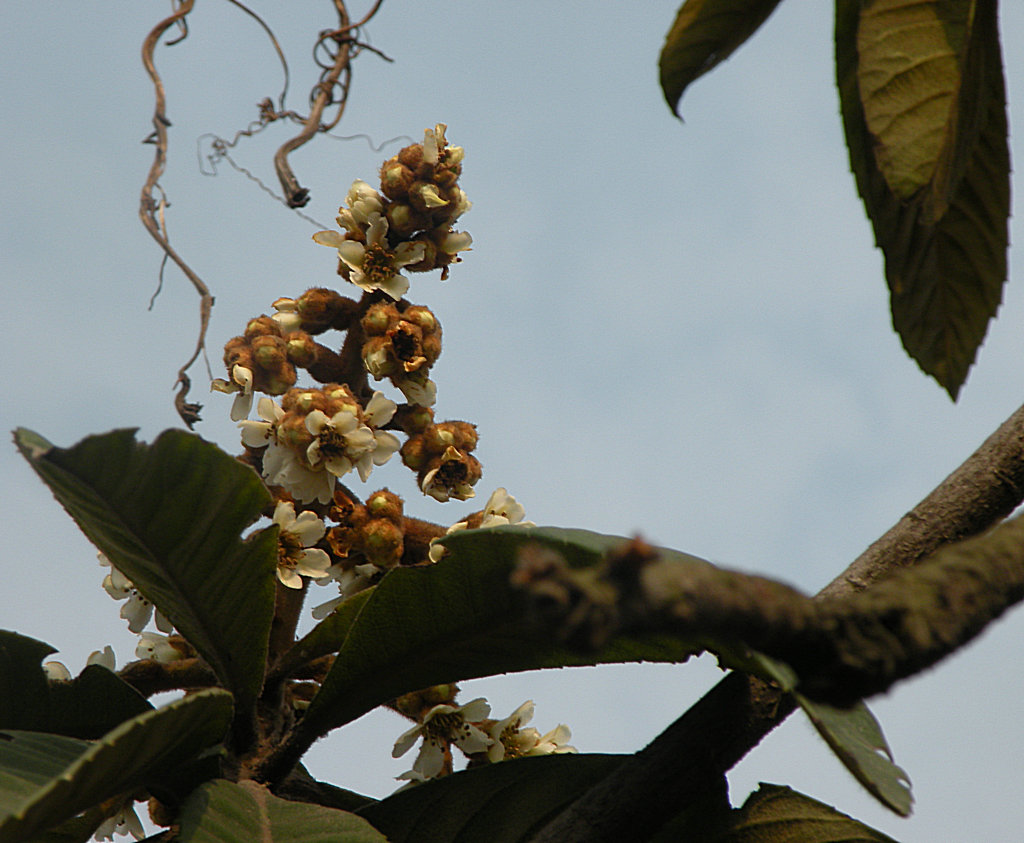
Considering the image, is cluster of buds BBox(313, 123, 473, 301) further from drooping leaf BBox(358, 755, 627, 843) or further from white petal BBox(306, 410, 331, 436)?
drooping leaf BBox(358, 755, 627, 843)

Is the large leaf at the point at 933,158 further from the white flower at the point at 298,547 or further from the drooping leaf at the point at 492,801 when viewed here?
the white flower at the point at 298,547

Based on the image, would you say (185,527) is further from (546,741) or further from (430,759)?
(546,741)

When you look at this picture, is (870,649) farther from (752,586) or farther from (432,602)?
(432,602)

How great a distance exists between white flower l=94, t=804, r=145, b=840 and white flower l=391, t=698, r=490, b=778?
1.03ft

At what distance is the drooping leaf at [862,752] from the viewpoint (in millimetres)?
732

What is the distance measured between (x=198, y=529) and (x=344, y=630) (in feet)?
0.69

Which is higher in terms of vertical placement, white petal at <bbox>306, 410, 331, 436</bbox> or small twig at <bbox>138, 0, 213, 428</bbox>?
small twig at <bbox>138, 0, 213, 428</bbox>

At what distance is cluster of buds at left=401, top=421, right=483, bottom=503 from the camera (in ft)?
4.65

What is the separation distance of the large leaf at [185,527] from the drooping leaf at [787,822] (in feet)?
1.69

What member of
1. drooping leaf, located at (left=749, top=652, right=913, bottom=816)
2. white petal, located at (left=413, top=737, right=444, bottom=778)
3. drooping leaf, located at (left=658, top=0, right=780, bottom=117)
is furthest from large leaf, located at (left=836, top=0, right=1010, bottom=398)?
white petal, located at (left=413, top=737, right=444, bottom=778)

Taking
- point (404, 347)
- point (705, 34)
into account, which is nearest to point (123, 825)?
point (404, 347)

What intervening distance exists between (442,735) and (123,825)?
38 cm

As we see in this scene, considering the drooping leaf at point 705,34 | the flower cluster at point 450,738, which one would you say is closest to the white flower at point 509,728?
the flower cluster at point 450,738

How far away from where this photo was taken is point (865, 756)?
771 millimetres
